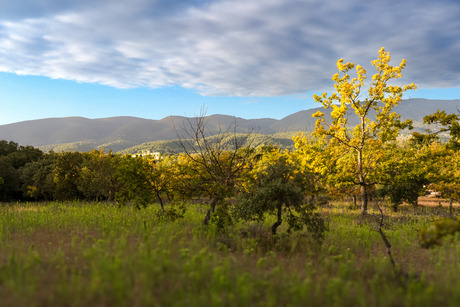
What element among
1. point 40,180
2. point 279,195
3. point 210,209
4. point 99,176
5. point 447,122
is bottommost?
point 40,180

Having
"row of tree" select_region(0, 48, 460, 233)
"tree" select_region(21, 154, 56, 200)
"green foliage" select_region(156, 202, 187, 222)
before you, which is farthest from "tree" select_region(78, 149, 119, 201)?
"green foliage" select_region(156, 202, 187, 222)

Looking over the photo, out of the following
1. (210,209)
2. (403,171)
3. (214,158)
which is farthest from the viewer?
(403,171)

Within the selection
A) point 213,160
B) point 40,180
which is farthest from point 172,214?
point 40,180

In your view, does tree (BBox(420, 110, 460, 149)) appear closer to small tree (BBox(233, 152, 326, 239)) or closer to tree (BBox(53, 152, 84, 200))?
small tree (BBox(233, 152, 326, 239))

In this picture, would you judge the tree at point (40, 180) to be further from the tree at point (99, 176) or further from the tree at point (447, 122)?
the tree at point (447, 122)

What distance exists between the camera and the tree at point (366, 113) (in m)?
17.5

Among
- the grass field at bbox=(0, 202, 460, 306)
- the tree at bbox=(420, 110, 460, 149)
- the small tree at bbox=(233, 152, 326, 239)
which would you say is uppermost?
the tree at bbox=(420, 110, 460, 149)

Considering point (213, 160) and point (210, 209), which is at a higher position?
point (213, 160)

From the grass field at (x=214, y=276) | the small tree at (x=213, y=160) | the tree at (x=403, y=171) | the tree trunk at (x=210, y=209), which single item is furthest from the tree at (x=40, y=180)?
the tree at (x=403, y=171)

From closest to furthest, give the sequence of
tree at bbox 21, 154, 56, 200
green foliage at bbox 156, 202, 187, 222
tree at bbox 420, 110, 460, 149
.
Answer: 1. tree at bbox 420, 110, 460, 149
2. green foliage at bbox 156, 202, 187, 222
3. tree at bbox 21, 154, 56, 200

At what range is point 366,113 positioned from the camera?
60.4 feet

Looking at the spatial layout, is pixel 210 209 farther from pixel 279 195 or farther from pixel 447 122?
pixel 447 122

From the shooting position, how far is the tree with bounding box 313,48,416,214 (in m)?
17.5

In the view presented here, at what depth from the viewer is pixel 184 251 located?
260 inches
